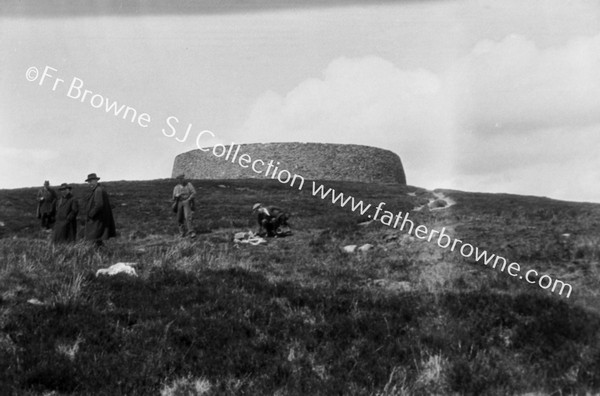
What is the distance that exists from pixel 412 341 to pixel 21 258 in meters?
6.86

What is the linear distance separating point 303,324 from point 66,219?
36.3 ft

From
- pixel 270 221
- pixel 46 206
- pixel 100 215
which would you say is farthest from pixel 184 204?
pixel 46 206

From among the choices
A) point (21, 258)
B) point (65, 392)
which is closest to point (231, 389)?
point (65, 392)

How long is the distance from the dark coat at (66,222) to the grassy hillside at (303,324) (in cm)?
426

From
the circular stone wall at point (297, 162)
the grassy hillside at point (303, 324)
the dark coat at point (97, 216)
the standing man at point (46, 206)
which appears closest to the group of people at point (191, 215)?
the dark coat at point (97, 216)

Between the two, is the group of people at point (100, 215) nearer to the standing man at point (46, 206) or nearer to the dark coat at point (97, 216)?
the dark coat at point (97, 216)

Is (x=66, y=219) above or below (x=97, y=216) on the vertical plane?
below

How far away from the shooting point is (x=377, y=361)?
20.9 ft

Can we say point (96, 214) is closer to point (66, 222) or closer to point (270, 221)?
point (66, 222)

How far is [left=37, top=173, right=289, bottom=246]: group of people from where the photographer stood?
14.4m

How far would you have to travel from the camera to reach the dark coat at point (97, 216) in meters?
14.3

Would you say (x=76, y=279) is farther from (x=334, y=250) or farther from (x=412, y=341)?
(x=334, y=250)

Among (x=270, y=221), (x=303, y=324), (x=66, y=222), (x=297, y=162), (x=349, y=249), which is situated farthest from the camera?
(x=297, y=162)

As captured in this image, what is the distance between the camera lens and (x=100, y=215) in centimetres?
1445
